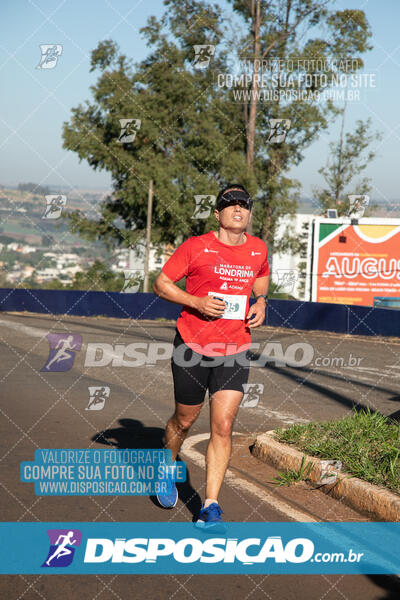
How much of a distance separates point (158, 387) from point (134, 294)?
63.3 feet

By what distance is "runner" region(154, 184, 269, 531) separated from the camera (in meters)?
4.48

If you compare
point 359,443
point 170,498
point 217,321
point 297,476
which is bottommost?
point 170,498

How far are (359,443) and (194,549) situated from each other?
200 cm

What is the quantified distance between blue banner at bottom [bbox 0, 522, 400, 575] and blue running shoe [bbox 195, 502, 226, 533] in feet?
0.12

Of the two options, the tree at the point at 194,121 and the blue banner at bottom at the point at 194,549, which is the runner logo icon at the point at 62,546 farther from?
the tree at the point at 194,121

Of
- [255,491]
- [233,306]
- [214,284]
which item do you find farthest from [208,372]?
[255,491]

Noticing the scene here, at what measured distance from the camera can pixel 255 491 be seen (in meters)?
5.19

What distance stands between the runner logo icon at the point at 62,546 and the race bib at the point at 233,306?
1.56 metres

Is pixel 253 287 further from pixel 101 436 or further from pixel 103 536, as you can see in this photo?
pixel 101 436

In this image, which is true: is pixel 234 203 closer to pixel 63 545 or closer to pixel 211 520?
pixel 211 520

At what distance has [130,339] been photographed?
18688mm

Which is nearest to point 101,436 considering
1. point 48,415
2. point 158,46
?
point 48,415

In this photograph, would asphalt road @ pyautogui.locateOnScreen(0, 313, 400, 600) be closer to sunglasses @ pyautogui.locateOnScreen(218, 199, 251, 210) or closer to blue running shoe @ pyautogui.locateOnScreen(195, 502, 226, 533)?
blue running shoe @ pyautogui.locateOnScreen(195, 502, 226, 533)

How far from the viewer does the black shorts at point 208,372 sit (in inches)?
177
